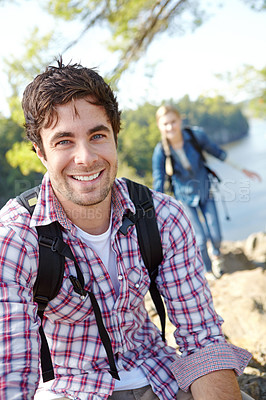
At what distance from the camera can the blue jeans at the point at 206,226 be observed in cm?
420

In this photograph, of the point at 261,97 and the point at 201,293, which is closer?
the point at 201,293

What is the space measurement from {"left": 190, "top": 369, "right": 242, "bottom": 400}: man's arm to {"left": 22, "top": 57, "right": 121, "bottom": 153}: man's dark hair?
101cm

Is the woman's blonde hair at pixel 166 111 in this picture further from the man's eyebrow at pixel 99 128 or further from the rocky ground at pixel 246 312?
the man's eyebrow at pixel 99 128

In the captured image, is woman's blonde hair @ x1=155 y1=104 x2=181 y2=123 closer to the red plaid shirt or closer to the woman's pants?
the red plaid shirt

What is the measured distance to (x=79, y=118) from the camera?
1.34 metres

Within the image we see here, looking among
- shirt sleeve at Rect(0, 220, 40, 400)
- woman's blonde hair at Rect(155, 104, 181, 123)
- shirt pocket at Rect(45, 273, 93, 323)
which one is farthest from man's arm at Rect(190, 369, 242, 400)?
woman's blonde hair at Rect(155, 104, 181, 123)

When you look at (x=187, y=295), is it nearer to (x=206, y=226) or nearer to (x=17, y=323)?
(x=17, y=323)

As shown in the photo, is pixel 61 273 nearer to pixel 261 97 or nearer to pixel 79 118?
pixel 79 118

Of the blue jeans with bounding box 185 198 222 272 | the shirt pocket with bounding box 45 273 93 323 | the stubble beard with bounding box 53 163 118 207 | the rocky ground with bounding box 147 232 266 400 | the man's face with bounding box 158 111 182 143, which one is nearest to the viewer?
the shirt pocket with bounding box 45 273 93 323

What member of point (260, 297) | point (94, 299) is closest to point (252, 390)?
point (94, 299)

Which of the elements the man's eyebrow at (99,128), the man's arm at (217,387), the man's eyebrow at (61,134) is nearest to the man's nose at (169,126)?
the man's eyebrow at (99,128)

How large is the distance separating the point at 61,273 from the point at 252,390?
1.23 m

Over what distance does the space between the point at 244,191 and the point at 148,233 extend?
4.42 m

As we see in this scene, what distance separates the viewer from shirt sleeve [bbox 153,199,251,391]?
4.56 feet
